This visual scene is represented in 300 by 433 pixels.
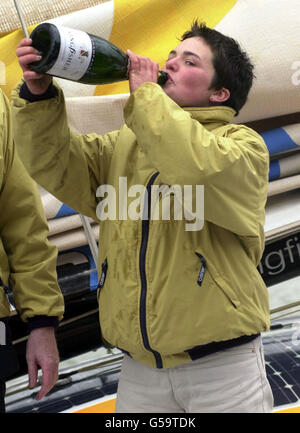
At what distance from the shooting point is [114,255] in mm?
1427

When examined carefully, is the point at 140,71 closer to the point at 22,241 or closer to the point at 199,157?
the point at 199,157

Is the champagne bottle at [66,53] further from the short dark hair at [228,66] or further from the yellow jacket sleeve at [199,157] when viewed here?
the short dark hair at [228,66]

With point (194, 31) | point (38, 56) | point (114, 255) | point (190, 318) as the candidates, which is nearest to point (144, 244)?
point (114, 255)

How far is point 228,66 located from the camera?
1.56 meters

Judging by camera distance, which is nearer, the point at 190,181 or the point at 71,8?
the point at 190,181

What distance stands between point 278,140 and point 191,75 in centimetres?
105

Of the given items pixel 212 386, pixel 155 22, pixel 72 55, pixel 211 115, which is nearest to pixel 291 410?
pixel 212 386

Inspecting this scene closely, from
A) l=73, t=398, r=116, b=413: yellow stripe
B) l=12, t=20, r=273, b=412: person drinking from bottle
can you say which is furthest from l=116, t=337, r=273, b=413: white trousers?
l=73, t=398, r=116, b=413: yellow stripe

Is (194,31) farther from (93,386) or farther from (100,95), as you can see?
(93,386)

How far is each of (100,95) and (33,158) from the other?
949 mm

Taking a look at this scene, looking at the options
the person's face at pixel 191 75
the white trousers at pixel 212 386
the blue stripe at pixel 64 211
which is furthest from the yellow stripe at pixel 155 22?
the white trousers at pixel 212 386

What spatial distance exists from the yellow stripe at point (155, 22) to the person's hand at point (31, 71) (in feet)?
3.08

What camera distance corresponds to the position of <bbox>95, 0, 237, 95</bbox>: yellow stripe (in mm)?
2285

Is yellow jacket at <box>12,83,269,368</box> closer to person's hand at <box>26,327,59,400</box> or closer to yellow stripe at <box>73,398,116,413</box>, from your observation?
person's hand at <box>26,327,59,400</box>
